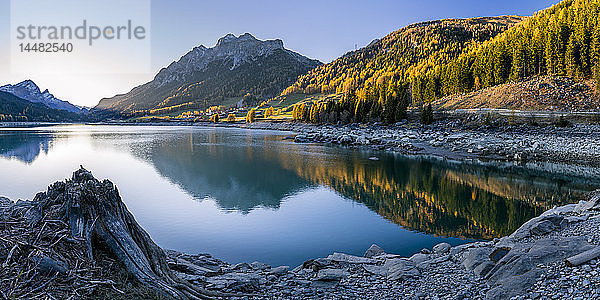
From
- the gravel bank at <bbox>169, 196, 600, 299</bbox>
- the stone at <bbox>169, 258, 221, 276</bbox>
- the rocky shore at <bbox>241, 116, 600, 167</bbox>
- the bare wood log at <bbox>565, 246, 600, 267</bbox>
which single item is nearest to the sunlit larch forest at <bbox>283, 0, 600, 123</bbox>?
the rocky shore at <bbox>241, 116, 600, 167</bbox>

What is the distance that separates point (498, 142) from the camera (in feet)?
112

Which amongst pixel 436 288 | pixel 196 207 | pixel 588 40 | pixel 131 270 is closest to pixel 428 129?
pixel 588 40

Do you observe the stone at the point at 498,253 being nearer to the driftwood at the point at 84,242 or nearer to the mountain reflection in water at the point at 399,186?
the driftwood at the point at 84,242

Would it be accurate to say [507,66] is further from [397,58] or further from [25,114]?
[25,114]

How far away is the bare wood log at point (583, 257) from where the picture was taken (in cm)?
598

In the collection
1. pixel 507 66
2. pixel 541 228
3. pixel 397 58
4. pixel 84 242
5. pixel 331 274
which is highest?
pixel 397 58

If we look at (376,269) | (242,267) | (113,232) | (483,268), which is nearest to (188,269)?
(242,267)

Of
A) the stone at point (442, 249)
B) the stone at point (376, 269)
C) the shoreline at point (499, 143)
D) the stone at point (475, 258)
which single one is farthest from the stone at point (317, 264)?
the shoreline at point (499, 143)

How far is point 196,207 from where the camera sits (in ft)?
59.5

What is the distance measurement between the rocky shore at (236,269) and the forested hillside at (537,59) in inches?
1961

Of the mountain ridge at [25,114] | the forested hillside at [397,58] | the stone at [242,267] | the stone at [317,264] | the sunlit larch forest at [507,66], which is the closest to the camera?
the stone at [317,264]

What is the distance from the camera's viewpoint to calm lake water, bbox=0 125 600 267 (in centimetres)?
1341

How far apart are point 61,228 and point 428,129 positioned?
5031 cm

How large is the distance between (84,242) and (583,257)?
8761 mm
